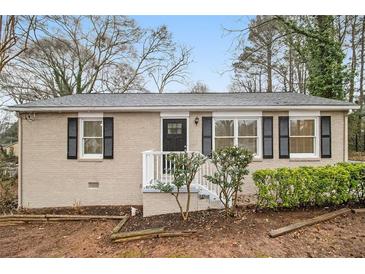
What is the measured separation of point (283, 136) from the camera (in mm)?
6848

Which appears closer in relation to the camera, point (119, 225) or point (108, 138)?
point (119, 225)

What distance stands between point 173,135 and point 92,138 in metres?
2.62

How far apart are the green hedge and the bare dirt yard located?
30 centimetres

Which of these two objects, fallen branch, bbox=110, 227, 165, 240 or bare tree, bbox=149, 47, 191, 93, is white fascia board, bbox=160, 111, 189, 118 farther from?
bare tree, bbox=149, 47, 191, 93

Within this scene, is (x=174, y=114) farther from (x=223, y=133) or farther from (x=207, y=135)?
(x=223, y=133)

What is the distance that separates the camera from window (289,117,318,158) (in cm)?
691

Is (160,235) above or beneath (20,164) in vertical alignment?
beneath

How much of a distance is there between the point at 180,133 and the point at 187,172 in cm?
225

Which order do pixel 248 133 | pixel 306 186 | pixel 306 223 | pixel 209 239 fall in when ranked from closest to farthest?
1. pixel 209 239
2. pixel 306 223
3. pixel 306 186
4. pixel 248 133

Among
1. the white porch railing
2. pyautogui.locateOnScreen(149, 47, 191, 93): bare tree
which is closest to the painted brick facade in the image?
the white porch railing

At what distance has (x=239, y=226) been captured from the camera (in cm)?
446

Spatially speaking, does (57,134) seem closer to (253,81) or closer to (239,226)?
(239,226)

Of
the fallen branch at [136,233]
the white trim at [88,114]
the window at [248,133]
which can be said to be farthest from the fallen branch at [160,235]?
the white trim at [88,114]

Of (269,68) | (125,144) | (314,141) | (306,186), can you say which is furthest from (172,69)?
(306,186)
